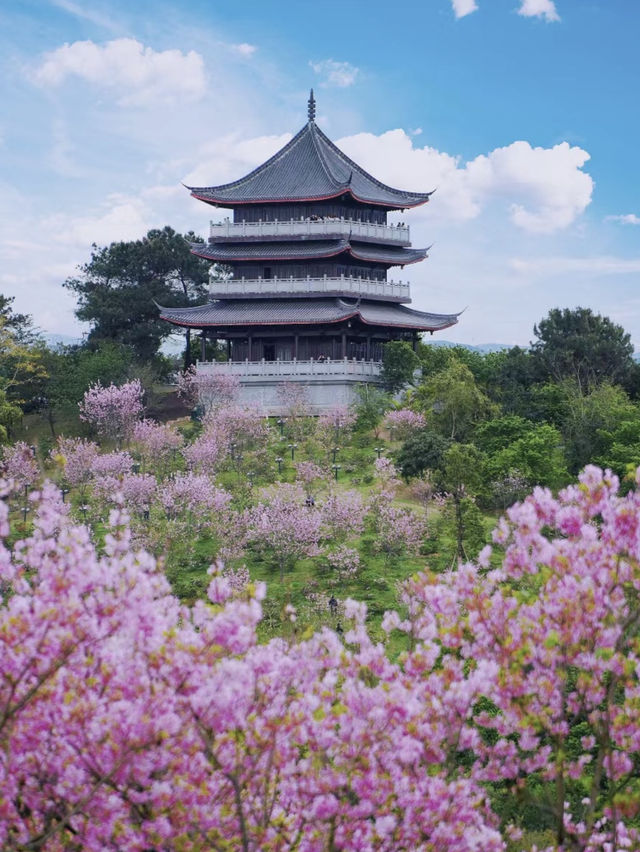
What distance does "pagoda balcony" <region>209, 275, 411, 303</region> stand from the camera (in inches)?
1901

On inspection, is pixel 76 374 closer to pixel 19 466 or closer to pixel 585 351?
pixel 19 466

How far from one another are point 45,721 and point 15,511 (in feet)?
103

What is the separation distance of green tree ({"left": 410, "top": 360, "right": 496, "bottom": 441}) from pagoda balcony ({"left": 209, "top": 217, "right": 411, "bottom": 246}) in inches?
477

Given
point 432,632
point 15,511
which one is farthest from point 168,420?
point 432,632

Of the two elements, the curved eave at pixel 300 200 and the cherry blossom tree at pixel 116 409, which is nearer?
the cherry blossom tree at pixel 116 409

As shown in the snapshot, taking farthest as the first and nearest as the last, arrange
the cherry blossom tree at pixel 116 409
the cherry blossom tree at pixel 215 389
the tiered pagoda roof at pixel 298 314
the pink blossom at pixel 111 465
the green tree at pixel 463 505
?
the tiered pagoda roof at pixel 298 314
the cherry blossom tree at pixel 215 389
the cherry blossom tree at pixel 116 409
the pink blossom at pixel 111 465
the green tree at pixel 463 505

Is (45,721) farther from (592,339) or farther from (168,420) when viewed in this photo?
(168,420)

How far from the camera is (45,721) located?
6.36m

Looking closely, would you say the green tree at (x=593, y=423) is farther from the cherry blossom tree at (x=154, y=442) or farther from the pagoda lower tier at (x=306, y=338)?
the cherry blossom tree at (x=154, y=442)

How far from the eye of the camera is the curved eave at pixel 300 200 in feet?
161

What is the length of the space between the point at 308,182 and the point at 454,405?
752 inches

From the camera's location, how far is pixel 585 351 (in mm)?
44875

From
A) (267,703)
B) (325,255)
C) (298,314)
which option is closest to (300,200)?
(325,255)

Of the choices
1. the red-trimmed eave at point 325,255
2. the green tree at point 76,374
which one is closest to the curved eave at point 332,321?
the red-trimmed eave at point 325,255
